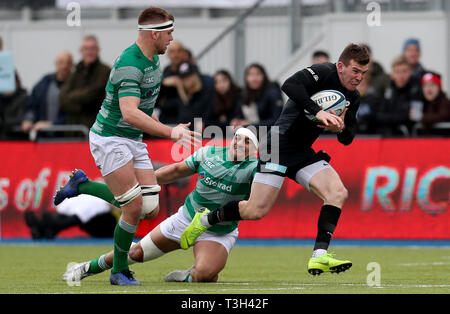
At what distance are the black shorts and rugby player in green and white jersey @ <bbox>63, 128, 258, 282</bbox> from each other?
0.44 metres

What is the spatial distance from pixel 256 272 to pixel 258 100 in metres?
5.26

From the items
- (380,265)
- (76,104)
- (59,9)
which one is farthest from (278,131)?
(59,9)

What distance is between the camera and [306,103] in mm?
9727

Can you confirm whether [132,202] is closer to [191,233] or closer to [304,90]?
[191,233]

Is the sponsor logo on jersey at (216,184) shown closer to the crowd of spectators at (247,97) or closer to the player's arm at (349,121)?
the player's arm at (349,121)

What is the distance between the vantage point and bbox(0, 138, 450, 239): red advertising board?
1551cm

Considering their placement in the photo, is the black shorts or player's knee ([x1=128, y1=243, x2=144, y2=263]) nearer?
the black shorts

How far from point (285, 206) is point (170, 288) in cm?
681

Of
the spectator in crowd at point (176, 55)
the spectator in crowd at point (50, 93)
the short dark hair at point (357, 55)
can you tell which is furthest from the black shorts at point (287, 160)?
the spectator in crowd at point (50, 93)

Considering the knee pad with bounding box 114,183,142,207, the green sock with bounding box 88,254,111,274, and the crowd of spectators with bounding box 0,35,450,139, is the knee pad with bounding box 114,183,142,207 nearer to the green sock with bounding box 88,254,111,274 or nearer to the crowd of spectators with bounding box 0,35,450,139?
the green sock with bounding box 88,254,111,274

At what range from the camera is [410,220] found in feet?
51.1

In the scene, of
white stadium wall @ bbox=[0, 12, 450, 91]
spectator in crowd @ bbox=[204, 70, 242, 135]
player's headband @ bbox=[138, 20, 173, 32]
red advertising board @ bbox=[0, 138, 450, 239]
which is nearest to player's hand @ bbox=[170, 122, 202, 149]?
player's headband @ bbox=[138, 20, 173, 32]
